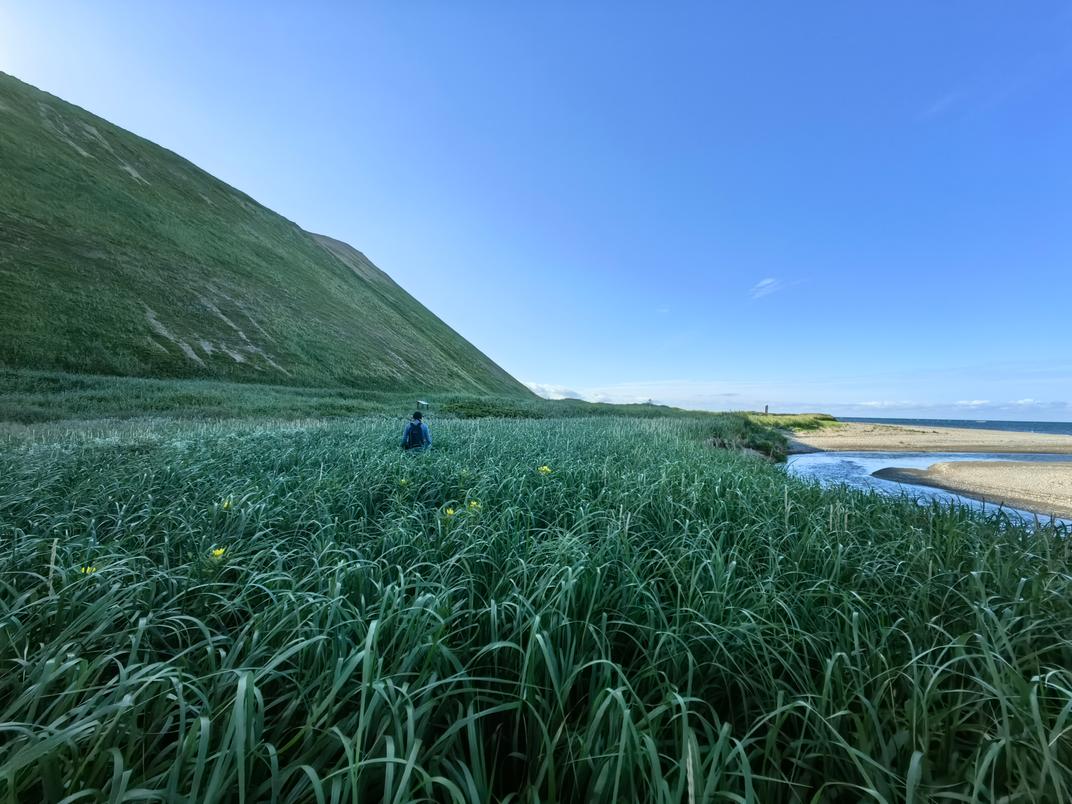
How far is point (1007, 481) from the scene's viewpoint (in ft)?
46.1

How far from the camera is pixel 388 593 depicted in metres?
2.21

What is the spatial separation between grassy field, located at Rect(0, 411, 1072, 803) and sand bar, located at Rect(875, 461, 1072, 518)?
10.1 meters

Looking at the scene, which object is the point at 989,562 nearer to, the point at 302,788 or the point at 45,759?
the point at 302,788

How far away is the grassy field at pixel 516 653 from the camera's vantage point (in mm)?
1374

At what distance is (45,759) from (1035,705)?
10.6 ft

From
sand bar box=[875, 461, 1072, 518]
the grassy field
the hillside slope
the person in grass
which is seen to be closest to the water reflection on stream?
sand bar box=[875, 461, 1072, 518]

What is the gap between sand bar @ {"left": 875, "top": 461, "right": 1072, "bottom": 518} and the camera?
1087 centimetres

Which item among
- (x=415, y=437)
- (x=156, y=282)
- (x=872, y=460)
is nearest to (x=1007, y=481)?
(x=872, y=460)

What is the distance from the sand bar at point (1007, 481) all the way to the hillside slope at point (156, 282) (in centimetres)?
4383

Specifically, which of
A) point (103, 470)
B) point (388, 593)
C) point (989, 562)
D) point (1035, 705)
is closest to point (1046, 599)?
point (989, 562)

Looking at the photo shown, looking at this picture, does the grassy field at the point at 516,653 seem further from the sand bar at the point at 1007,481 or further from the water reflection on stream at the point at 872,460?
the water reflection on stream at the point at 872,460

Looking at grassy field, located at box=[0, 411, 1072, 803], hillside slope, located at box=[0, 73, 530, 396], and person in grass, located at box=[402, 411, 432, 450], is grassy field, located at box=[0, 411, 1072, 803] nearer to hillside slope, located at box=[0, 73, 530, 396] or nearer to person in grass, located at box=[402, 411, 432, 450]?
person in grass, located at box=[402, 411, 432, 450]

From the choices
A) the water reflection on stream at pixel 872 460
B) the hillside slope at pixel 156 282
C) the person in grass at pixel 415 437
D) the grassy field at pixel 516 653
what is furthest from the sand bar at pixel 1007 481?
the hillside slope at pixel 156 282

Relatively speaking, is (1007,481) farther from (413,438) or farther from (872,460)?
(413,438)
